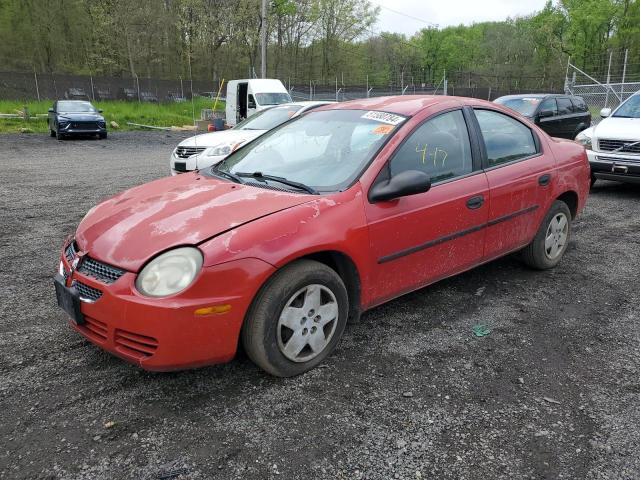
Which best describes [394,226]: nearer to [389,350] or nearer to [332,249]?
[332,249]

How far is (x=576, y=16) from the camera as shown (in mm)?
62500

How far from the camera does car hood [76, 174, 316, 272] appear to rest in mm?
2611

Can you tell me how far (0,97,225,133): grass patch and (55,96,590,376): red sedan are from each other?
1986cm

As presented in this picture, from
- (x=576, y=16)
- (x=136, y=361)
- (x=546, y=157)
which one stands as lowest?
(x=136, y=361)

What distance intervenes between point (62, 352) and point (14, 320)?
717 millimetres

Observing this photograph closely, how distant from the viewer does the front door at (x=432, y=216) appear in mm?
3156

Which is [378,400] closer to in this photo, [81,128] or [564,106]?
[564,106]

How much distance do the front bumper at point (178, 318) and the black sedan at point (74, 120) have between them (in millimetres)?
17785

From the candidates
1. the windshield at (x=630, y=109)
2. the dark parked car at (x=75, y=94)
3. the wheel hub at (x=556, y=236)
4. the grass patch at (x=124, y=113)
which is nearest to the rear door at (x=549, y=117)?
the windshield at (x=630, y=109)

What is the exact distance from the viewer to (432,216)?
335cm

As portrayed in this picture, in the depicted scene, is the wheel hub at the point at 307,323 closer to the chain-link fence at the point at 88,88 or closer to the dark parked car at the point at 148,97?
the chain-link fence at the point at 88,88

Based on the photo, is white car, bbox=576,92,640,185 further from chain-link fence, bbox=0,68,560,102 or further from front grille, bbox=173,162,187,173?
chain-link fence, bbox=0,68,560,102

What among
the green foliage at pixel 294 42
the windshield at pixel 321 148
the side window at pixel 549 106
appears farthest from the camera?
the green foliage at pixel 294 42

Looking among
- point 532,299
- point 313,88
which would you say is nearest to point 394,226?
point 532,299
